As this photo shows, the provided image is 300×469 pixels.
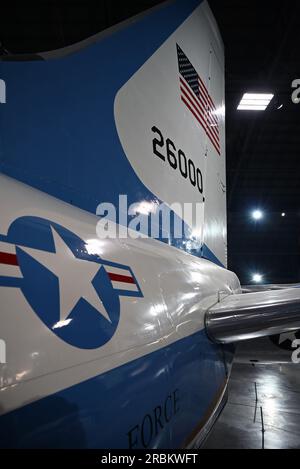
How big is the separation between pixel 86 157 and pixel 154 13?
2.83 ft

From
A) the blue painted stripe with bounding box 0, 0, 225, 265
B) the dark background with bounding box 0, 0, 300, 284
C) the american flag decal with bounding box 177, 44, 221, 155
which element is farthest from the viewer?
the dark background with bounding box 0, 0, 300, 284

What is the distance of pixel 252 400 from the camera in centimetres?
391

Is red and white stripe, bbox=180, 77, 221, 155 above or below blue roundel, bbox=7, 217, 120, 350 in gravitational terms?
above

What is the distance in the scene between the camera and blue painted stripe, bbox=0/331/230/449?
1.65ft

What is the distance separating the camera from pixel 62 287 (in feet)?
2.07

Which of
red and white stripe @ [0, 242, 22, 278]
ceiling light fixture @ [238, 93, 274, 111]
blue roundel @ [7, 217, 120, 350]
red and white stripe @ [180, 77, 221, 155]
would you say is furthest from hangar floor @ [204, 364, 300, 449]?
ceiling light fixture @ [238, 93, 274, 111]

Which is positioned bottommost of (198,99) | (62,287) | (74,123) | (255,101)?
(62,287)

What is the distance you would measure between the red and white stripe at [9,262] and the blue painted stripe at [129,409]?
0.19 meters

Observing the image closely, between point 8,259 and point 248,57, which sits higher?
point 248,57

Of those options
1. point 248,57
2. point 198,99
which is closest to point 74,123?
point 198,99

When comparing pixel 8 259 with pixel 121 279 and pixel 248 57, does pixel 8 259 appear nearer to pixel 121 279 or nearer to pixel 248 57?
pixel 121 279

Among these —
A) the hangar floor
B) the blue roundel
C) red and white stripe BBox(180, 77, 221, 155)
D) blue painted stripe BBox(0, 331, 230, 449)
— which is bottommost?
the hangar floor

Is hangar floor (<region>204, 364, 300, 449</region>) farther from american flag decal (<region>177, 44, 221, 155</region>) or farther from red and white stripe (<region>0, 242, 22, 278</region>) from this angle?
red and white stripe (<region>0, 242, 22, 278</region>)

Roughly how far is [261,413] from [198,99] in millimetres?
3265
